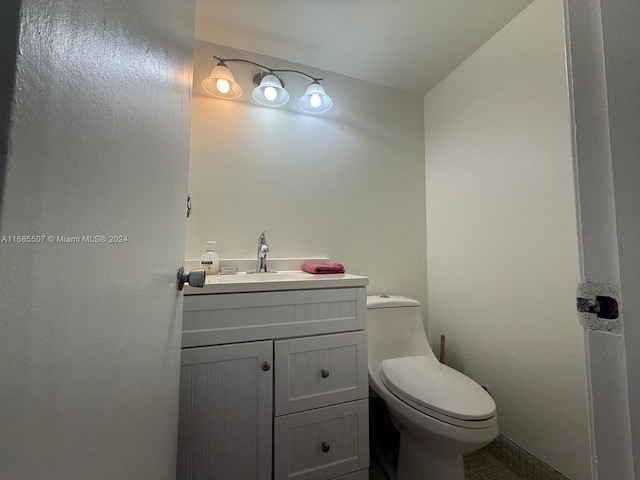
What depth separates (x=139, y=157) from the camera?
1.13ft

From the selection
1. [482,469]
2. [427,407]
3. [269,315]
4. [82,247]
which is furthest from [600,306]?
[482,469]

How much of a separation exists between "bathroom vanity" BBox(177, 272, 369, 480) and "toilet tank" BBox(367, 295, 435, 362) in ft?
0.90

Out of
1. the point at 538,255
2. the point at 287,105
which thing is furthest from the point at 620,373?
the point at 287,105

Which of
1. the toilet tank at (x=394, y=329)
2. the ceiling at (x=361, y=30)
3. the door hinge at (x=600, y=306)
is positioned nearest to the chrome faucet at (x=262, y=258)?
the toilet tank at (x=394, y=329)

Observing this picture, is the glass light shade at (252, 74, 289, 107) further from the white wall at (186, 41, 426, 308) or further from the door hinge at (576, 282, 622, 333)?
the door hinge at (576, 282, 622, 333)

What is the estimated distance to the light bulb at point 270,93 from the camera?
139cm

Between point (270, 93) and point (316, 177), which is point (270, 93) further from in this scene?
point (316, 177)

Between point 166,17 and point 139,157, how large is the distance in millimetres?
289

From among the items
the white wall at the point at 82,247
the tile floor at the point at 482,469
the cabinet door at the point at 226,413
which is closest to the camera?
the white wall at the point at 82,247

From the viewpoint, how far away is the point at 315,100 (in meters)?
1.46

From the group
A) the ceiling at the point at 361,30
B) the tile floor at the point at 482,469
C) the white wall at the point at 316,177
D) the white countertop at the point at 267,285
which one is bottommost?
the tile floor at the point at 482,469

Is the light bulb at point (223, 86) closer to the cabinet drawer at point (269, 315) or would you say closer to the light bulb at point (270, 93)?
the light bulb at point (270, 93)

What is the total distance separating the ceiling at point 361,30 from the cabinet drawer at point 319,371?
1468 millimetres

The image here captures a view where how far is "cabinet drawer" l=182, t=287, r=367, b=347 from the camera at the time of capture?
888 millimetres
